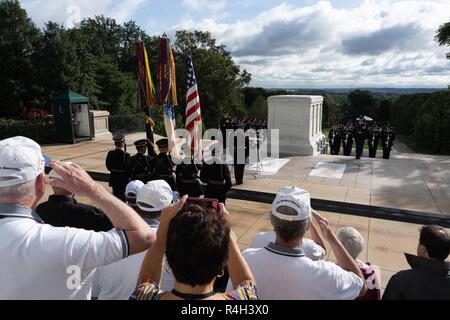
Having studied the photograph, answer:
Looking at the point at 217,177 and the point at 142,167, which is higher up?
the point at 142,167

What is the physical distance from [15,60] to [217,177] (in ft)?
64.6

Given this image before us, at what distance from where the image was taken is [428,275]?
2291mm

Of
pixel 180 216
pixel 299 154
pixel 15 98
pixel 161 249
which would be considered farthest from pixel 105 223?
pixel 15 98

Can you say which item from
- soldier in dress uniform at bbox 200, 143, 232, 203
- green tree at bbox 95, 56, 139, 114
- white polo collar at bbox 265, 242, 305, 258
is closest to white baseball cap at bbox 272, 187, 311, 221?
white polo collar at bbox 265, 242, 305, 258

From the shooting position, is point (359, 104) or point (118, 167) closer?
point (118, 167)

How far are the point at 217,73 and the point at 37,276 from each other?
1272 inches

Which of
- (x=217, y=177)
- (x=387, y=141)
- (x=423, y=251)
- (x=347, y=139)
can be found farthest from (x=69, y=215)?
(x=347, y=139)

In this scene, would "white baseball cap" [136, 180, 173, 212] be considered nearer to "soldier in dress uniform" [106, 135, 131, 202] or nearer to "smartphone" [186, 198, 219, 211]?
"smartphone" [186, 198, 219, 211]

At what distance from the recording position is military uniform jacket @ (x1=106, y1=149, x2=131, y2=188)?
6711 millimetres

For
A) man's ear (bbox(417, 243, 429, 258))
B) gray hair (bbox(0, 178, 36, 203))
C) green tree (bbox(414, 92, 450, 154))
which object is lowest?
green tree (bbox(414, 92, 450, 154))

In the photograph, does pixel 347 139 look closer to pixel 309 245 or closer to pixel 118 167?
pixel 118 167

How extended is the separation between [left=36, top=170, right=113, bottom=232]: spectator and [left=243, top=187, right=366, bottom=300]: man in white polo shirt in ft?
6.04

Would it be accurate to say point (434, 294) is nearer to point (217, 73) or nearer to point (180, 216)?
point (180, 216)

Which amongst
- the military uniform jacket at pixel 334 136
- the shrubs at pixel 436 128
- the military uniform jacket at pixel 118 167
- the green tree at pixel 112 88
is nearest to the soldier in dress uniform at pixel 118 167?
the military uniform jacket at pixel 118 167
